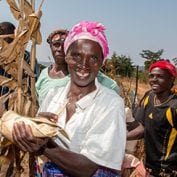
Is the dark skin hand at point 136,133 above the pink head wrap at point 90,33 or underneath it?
underneath

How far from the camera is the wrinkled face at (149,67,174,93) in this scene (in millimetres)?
3548

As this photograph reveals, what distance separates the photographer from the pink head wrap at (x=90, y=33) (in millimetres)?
1764

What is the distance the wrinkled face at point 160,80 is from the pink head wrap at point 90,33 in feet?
5.91

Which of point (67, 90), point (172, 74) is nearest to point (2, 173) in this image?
point (67, 90)

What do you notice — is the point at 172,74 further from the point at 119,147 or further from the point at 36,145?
the point at 36,145

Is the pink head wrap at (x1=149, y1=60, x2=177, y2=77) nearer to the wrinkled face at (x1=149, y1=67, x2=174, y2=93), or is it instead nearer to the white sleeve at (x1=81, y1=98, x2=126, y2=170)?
the wrinkled face at (x1=149, y1=67, x2=174, y2=93)

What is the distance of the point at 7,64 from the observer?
163 cm

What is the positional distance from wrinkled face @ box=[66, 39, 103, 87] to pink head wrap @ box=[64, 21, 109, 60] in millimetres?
16

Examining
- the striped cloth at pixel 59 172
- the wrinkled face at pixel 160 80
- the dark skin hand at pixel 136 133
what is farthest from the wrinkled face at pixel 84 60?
the wrinkled face at pixel 160 80

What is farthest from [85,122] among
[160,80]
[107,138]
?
[160,80]

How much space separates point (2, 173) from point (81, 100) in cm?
42

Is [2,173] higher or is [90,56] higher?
[90,56]

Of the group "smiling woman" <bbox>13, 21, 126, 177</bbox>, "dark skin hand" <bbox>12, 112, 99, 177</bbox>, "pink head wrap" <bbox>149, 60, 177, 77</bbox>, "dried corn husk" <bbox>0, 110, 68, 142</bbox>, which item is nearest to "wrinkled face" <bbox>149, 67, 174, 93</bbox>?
"pink head wrap" <bbox>149, 60, 177, 77</bbox>

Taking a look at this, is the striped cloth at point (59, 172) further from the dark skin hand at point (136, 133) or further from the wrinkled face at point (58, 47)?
the wrinkled face at point (58, 47)
